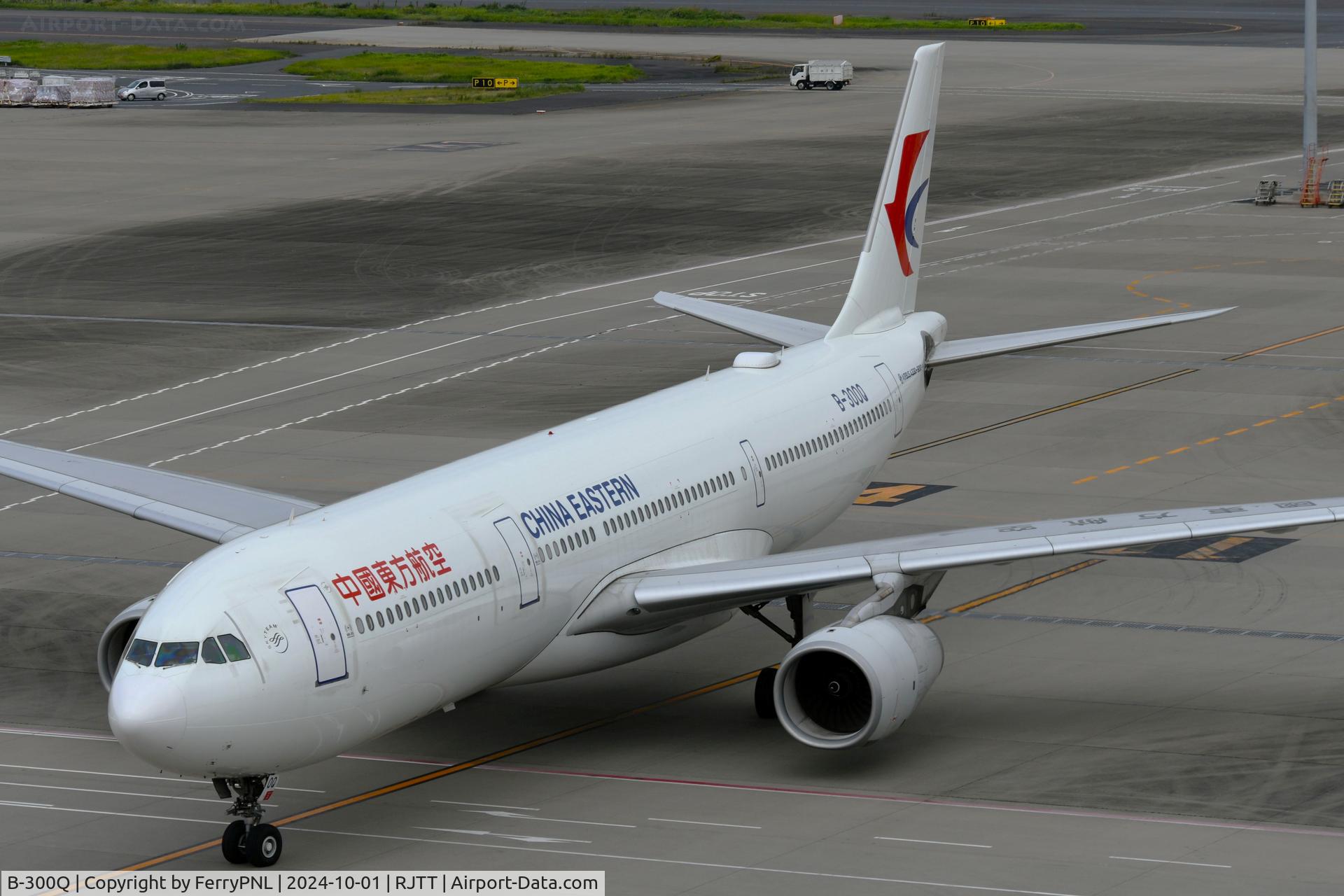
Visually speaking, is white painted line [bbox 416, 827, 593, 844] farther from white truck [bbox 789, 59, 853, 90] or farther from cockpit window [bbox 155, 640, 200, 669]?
white truck [bbox 789, 59, 853, 90]

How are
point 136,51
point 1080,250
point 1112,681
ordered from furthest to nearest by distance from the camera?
point 136,51 < point 1080,250 < point 1112,681

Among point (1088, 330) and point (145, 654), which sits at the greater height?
point (1088, 330)

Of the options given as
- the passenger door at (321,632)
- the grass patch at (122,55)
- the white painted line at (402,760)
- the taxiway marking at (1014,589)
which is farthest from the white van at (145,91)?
the passenger door at (321,632)

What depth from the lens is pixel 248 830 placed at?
22438 millimetres

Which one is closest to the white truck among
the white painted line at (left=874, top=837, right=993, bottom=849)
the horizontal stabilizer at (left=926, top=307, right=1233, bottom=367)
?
the horizontal stabilizer at (left=926, top=307, right=1233, bottom=367)

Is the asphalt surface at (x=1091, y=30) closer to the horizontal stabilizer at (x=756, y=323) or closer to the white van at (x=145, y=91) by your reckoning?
the white van at (x=145, y=91)

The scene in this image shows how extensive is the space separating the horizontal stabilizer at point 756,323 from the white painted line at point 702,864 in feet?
49.7

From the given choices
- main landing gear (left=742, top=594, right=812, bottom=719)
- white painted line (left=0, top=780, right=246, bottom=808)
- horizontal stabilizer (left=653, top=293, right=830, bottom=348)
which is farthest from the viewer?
horizontal stabilizer (left=653, top=293, right=830, bottom=348)

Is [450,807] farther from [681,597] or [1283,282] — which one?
[1283,282]

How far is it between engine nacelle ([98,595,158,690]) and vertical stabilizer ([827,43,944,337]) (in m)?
13.8

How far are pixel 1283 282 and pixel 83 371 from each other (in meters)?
37.7

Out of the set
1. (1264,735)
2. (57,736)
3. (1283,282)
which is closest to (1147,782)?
(1264,735)

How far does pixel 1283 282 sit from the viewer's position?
6369 centimetres

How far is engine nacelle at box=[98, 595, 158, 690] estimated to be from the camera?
1030 inches
